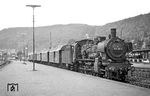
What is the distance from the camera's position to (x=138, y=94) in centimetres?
1140

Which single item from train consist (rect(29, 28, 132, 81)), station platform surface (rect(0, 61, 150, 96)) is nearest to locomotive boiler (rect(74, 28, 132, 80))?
train consist (rect(29, 28, 132, 81))

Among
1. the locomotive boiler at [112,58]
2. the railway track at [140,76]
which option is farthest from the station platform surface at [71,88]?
the railway track at [140,76]

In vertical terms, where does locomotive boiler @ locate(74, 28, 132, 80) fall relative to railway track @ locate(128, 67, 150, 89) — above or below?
above

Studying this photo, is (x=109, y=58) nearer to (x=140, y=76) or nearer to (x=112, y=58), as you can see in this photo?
(x=112, y=58)

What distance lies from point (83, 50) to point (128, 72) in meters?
7.30

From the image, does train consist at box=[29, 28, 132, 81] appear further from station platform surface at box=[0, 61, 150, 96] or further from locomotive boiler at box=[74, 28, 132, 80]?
station platform surface at box=[0, 61, 150, 96]

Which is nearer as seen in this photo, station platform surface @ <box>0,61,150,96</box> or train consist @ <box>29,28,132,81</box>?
station platform surface @ <box>0,61,150,96</box>

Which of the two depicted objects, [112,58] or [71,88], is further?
[112,58]

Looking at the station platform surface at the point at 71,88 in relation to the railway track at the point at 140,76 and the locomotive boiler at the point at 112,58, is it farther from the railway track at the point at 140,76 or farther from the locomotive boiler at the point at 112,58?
the railway track at the point at 140,76

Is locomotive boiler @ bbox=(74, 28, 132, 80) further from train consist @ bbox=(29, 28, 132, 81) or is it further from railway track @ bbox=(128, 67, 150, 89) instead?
railway track @ bbox=(128, 67, 150, 89)

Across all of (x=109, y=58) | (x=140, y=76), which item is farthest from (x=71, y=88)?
(x=140, y=76)

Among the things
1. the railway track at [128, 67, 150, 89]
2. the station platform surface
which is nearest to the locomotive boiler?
the railway track at [128, 67, 150, 89]

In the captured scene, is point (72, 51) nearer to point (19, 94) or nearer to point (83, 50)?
point (83, 50)

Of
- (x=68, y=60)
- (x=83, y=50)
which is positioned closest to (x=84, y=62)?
(x=83, y=50)
